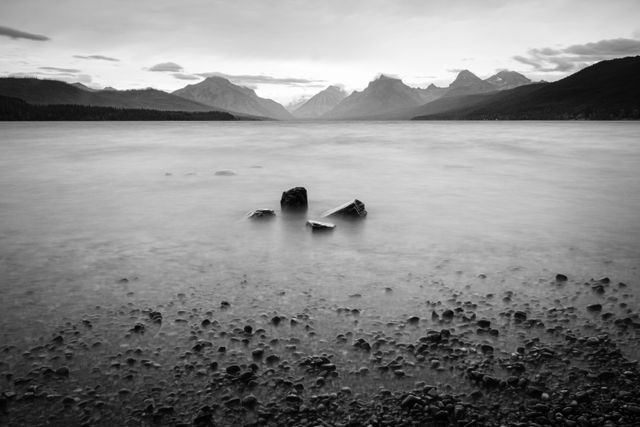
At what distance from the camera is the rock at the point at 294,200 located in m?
15.3

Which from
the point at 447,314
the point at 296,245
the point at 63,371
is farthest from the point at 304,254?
the point at 63,371

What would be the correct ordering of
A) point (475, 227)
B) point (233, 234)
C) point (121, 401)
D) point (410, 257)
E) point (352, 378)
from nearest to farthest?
point (121, 401), point (352, 378), point (410, 257), point (233, 234), point (475, 227)

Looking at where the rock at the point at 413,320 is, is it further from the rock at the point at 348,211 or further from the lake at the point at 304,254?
the rock at the point at 348,211

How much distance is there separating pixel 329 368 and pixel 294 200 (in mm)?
10313

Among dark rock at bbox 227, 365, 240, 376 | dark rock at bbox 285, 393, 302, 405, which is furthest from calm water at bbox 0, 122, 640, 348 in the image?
dark rock at bbox 285, 393, 302, 405

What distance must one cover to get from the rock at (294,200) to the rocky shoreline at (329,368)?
Result: 27.1 ft

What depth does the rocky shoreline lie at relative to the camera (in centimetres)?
469

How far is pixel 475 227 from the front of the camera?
521 inches

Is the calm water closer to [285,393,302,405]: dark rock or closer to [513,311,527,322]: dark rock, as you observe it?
[513,311,527,322]: dark rock

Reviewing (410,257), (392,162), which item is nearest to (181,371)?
(410,257)

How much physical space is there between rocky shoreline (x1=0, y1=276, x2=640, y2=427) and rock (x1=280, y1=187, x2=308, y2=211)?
8.26 meters

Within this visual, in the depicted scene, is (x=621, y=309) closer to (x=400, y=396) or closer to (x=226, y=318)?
(x=400, y=396)

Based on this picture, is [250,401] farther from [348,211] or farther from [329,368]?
[348,211]

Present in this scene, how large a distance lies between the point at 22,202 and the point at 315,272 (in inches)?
606
